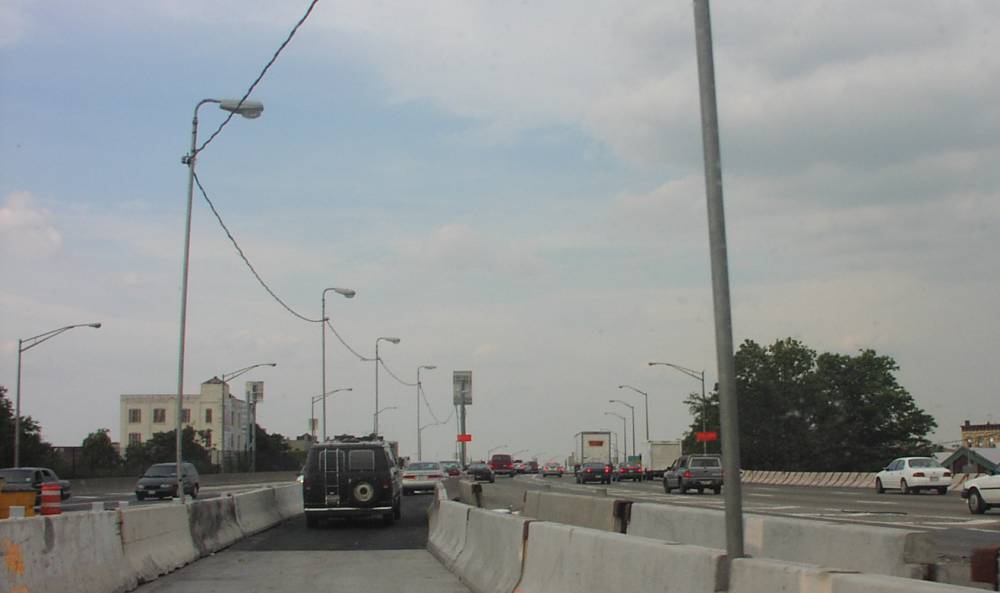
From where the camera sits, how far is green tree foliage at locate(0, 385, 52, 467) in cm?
6425

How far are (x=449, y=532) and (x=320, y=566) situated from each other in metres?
2.47

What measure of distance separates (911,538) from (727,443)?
2178mm

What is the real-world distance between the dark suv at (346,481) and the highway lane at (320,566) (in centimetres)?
69

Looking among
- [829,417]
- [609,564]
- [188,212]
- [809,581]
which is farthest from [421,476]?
[829,417]

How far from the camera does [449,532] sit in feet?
59.9

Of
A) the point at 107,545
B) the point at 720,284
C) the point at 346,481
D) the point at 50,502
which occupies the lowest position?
the point at 107,545

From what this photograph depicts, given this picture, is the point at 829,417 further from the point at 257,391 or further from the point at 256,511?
the point at 256,511

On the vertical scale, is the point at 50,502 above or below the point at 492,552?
above

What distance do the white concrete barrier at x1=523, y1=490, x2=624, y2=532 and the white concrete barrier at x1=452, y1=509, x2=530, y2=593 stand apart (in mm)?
4342

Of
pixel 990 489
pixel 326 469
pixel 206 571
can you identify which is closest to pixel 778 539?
pixel 206 571

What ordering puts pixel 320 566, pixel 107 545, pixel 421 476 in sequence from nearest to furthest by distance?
pixel 107 545
pixel 320 566
pixel 421 476

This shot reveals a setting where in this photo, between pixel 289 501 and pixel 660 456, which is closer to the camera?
pixel 289 501

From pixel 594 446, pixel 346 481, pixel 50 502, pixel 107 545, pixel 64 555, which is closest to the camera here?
pixel 64 555

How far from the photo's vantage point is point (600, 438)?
8119cm
